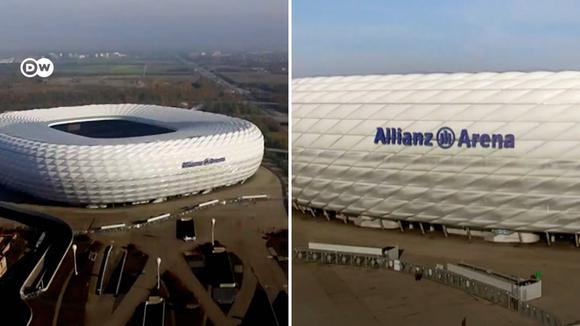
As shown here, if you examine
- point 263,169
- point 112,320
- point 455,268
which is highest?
point 263,169

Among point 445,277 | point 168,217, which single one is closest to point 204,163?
point 168,217

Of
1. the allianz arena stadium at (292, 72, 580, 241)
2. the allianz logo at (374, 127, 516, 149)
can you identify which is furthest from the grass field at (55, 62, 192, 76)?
the allianz logo at (374, 127, 516, 149)

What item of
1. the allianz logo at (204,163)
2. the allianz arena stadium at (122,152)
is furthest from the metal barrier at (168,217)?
the allianz logo at (204,163)

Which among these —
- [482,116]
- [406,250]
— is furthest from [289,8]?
[406,250]

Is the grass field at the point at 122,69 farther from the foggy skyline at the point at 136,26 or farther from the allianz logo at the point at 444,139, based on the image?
the allianz logo at the point at 444,139

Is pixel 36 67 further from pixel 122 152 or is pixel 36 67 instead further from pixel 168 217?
pixel 168 217

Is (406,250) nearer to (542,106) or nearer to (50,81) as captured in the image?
(542,106)
